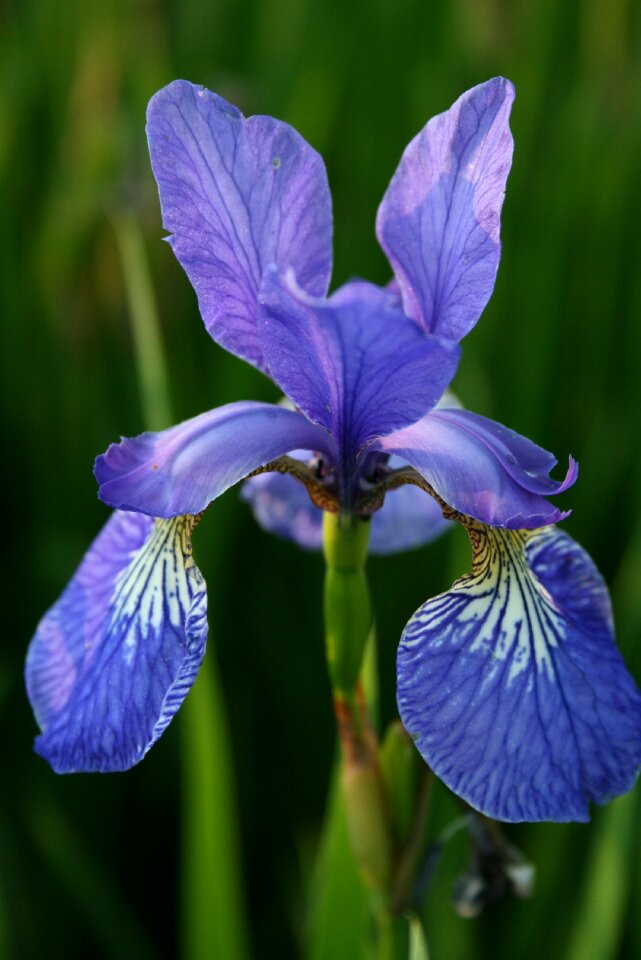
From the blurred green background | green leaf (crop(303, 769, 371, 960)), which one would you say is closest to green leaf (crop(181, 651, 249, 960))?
the blurred green background

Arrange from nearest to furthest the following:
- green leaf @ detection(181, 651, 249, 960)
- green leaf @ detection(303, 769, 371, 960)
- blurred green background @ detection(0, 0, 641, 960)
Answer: green leaf @ detection(303, 769, 371, 960), green leaf @ detection(181, 651, 249, 960), blurred green background @ detection(0, 0, 641, 960)

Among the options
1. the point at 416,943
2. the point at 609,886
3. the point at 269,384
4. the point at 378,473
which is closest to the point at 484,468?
the point at 378,473

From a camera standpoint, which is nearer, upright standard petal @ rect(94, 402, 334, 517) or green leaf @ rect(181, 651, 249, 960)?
upright standard petal @ rect(94, 402, 334, 517)

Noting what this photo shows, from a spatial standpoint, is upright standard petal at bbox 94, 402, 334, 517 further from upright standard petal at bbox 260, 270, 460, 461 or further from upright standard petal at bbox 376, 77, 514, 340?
upright standard petal at bbox 376, 77, 514, 340

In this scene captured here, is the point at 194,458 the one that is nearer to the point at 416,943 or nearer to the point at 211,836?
the point at 416,943

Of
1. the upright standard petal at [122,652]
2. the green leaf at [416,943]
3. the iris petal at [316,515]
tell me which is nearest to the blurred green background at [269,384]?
the iris petal at [316,515]

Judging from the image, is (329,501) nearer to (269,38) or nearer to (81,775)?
(81,775)

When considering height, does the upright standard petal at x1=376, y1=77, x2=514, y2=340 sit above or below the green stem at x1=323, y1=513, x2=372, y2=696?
above

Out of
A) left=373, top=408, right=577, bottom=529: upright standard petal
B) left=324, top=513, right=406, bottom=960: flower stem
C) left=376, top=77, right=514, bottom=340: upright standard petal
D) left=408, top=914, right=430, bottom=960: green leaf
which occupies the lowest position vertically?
left=408, top=914, right=430, bottom=960: green leaf

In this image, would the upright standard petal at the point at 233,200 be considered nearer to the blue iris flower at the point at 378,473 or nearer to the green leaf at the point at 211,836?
the blue iris flower at the point at 378,473
